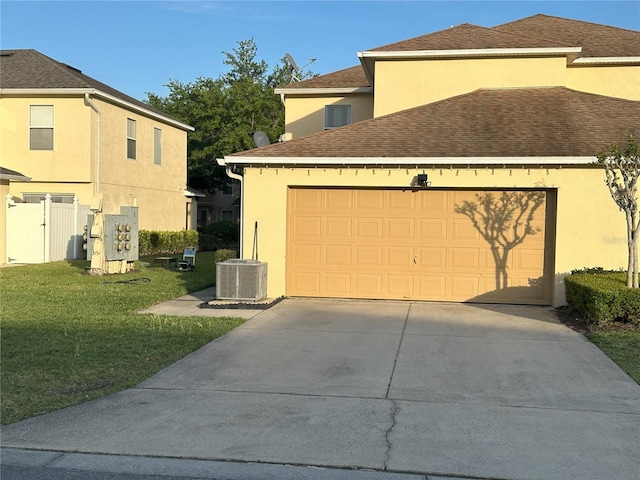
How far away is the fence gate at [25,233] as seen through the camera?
19.9 m

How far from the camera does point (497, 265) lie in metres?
12.8

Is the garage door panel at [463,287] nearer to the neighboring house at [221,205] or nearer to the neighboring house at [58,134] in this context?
the neighboring house at [58,134]

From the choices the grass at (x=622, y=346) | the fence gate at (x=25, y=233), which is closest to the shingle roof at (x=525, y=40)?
the grass at (x=622, y=346)

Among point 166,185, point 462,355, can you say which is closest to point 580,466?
point 462,355

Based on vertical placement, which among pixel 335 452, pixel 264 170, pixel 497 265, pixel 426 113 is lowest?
pixel 335 452

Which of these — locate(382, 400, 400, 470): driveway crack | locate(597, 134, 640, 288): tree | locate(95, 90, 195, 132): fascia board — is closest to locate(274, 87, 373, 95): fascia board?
locate(95, 90, 195, 132): fascia board

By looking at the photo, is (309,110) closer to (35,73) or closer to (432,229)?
(432,229)

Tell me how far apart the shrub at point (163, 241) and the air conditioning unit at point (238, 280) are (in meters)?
12.4

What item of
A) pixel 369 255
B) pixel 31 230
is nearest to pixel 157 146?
pixel 31 230

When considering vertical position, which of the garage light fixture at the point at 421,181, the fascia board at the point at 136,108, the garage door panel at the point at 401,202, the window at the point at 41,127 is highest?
the fascia board at the point at 136,108

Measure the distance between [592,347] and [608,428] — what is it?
3.47 m

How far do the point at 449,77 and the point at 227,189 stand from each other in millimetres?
29020

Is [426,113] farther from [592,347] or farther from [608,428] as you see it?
[608,428]

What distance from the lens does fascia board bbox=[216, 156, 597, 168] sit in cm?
1205
